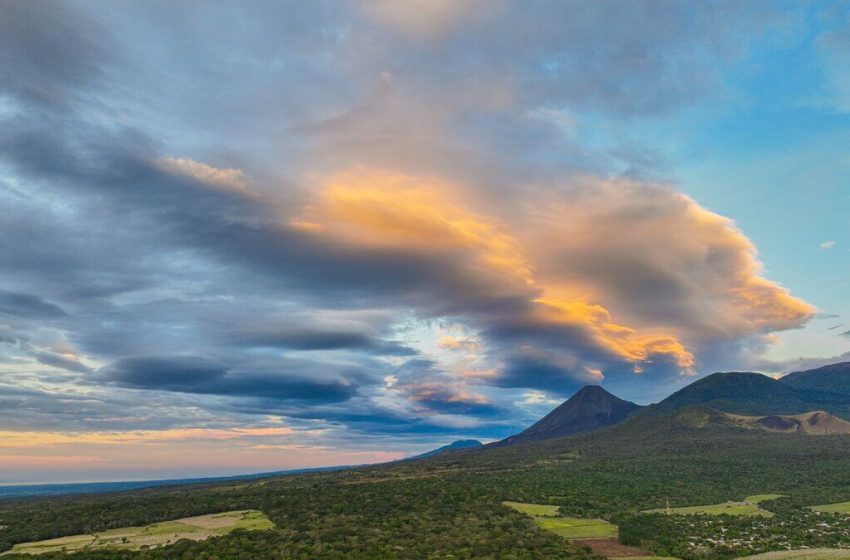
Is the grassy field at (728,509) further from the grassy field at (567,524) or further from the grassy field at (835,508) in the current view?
the grassy field at (567,524)

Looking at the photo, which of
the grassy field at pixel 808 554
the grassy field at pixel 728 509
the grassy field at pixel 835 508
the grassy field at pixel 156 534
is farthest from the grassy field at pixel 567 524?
the grassy field at pixel 156 534

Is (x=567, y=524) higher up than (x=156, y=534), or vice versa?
(x=156, y=534)

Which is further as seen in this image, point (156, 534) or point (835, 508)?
point (835, 508)

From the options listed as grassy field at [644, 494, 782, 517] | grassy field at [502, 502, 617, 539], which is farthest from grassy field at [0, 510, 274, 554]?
grassy field at [644, 494, 782, 517]

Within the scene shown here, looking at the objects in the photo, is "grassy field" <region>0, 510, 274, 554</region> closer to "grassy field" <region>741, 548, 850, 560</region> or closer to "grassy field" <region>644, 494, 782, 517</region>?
"grassy field" <region>741, 548, 850, 560</region>

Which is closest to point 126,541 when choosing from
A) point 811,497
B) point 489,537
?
point 489,537

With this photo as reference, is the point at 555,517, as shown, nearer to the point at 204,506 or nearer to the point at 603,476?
the point at 603,476

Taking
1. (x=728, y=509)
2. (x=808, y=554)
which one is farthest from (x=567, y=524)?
(x=728, y=509)

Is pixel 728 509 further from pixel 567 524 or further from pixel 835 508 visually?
pixel 567 524
